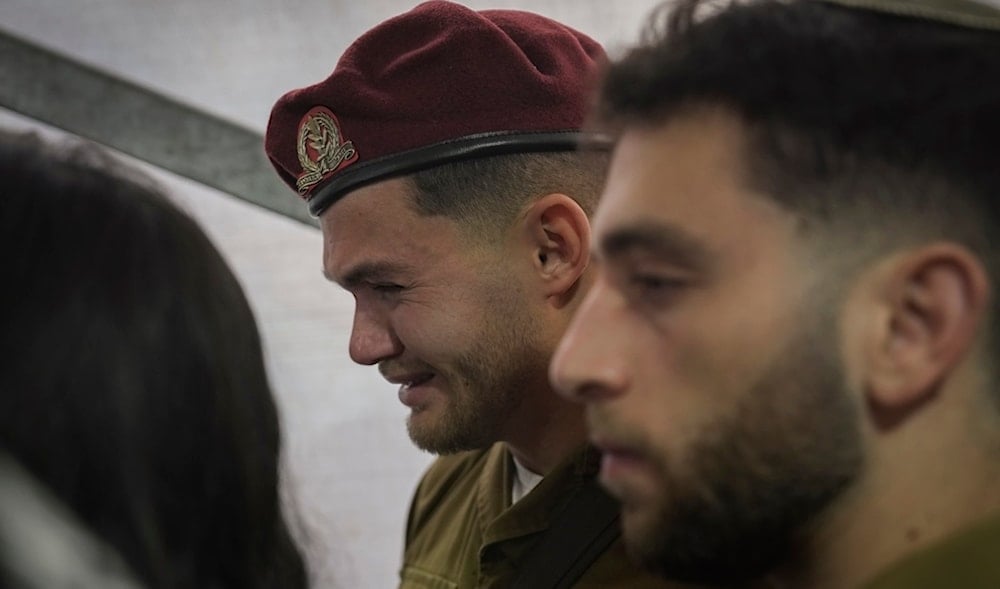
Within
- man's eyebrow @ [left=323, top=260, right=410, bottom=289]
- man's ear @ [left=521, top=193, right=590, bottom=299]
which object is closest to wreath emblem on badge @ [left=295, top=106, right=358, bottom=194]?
man's eyebrow @ [left=323, top=260, right=410, bottom=289]

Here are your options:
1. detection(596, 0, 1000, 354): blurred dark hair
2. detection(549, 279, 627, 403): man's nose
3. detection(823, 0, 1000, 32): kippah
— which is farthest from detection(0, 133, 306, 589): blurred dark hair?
detection(823, 0, 1000, 32): kippah

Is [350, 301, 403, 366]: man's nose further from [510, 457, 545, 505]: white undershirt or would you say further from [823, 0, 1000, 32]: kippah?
[823, 0, 1000, 32]: kippah

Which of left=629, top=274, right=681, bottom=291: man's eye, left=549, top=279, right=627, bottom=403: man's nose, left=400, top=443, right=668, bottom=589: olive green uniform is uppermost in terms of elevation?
left=629, top=274, right=681, bottom=291: man's eye

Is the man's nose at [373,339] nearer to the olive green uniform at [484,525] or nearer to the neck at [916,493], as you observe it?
the olive green uniform at [484,525]

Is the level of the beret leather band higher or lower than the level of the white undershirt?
higher

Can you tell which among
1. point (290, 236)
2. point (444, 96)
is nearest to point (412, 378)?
point (444, 96)

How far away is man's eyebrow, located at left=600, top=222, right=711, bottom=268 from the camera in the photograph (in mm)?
761

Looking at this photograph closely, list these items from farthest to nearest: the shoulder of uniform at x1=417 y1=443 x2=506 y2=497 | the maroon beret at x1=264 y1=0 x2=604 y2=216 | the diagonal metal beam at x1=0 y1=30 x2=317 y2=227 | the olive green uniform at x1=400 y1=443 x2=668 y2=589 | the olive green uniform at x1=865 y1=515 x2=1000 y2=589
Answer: the diagonal metal beam at x1=0 y1=30 x2=317 y2=227, the shoulder of uniform at x1=417 y1=443 x2=506 y2=497, the maroon beret at x1=264 y1=0 x2=604 y2=216, the olive green uniform at x1=400 y1=443 x2=668 y2=589, the olive green uniform at x1=865 y1=515 x2=1000 y2=589

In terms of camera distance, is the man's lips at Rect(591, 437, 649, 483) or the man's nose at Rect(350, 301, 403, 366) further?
the man's nose at Rect(350, 301, 403, 366)

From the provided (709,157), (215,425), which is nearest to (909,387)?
(709,157)

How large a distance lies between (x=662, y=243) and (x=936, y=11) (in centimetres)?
26

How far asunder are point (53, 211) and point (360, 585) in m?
1.84

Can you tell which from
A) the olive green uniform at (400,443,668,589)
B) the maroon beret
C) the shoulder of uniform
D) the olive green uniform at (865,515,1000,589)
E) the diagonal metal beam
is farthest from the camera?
the diagonal metal beam

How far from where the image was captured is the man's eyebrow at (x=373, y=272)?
126 centimetres
